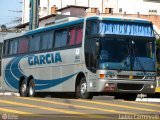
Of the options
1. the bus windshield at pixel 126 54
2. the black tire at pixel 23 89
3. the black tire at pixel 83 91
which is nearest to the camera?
the bus windshield at pixel 126 54

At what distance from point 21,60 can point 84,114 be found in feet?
48.1

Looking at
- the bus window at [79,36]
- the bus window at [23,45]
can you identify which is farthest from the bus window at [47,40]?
the bus window at [79,36]

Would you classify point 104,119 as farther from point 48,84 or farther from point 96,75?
point 48,84

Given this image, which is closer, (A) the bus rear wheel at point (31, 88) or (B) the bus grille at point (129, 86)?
(B) the bus grille at point (129, 86)

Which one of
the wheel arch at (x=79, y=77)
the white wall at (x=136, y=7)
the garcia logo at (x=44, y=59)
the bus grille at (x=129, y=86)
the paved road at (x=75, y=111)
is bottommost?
the paved road at (x=75, y=111)

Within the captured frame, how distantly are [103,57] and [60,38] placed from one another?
3768 millimetres

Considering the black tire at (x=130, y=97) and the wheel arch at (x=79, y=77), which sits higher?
the wheel arch at (x=79, y=77)

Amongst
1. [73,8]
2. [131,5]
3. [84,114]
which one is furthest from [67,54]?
[131,5]

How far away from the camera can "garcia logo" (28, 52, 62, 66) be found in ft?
76.9

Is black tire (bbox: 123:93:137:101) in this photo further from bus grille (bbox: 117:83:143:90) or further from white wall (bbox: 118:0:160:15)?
white wall (bbox: 118:0:160:15)

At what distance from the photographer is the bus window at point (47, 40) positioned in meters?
24.1

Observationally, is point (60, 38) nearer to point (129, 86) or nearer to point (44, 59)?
point (44, 59)

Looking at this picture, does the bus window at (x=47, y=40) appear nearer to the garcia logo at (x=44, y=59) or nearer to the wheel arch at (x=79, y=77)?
the garcia logo at (x=44, y=59)

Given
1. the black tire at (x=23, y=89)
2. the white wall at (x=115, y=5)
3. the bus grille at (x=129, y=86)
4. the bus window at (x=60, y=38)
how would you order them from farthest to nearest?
the white wall at (x=115, y=5), the black tire at (x=23, y=89), the bus window at (x=60, y=38), the bus grille at (x=129, y=86)
